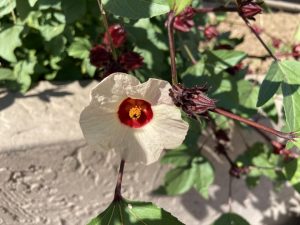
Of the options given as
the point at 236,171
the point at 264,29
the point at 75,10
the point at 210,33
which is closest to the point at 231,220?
the point at 236,171

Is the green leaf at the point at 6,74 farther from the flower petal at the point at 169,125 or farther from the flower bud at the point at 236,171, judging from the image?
the flower bud at the point at 236,171

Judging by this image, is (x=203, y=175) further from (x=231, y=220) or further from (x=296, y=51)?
(x=296, y=51)

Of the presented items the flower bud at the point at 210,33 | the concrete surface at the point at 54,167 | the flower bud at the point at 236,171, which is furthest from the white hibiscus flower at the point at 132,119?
the flower bud at the point at 210,33

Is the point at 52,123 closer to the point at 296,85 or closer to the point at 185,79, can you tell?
the point at 185,79

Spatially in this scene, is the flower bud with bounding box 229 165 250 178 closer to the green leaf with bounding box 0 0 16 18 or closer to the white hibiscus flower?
the white hibiscus flower

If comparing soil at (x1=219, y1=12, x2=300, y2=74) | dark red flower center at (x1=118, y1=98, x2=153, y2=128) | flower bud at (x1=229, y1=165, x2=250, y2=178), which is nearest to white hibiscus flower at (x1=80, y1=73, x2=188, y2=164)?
dark red flower center at (x1=118, y1=98, x2=153, y2=128)

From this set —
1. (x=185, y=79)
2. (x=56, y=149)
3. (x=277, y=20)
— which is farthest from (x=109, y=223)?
(x=277, y=20)
